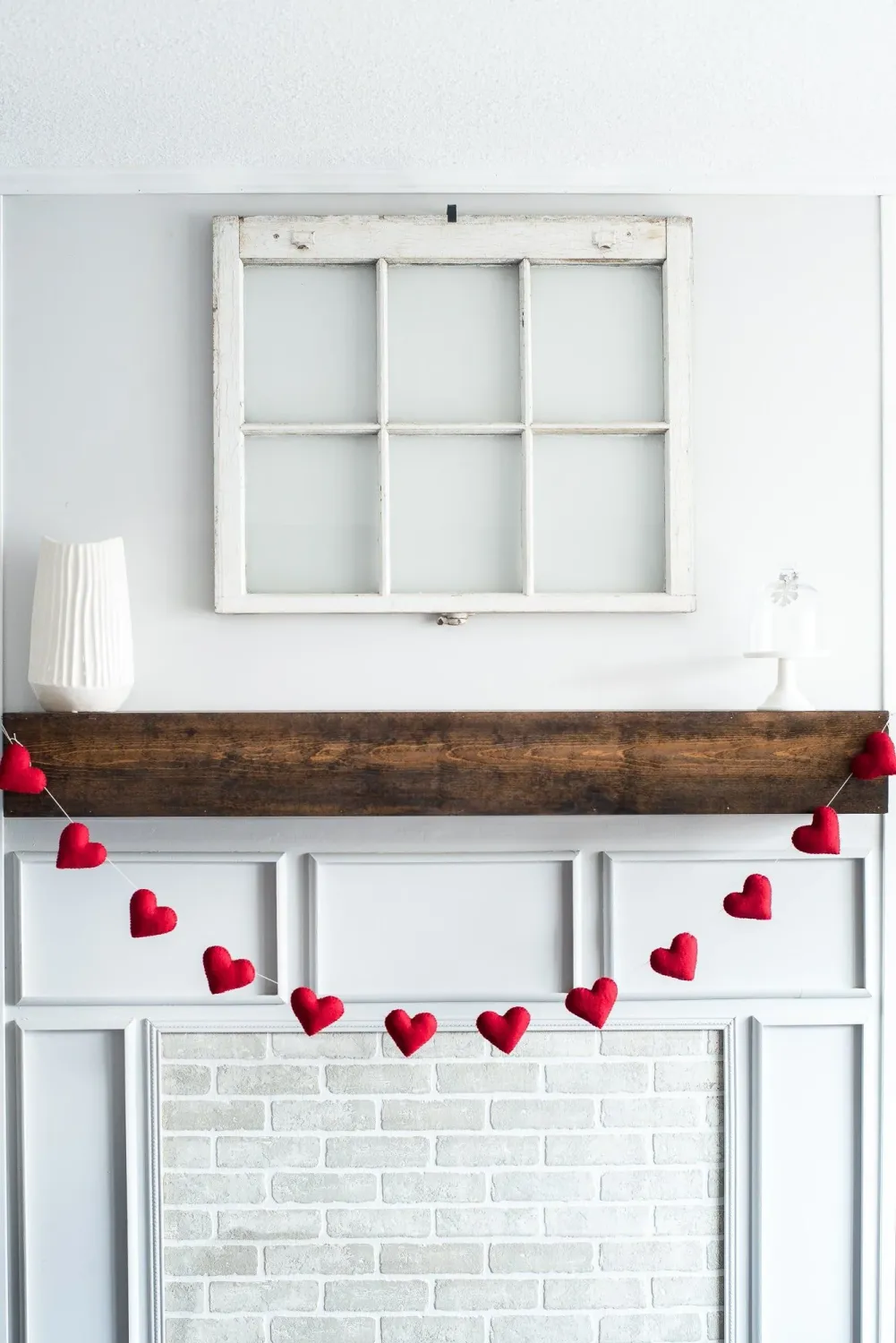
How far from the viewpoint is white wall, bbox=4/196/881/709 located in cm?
168

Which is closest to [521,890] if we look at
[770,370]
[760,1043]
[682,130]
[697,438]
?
[760,1043]

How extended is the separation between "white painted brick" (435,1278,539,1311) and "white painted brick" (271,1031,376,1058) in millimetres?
457

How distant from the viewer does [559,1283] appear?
171 cm

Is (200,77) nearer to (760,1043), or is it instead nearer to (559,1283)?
(760,1043)

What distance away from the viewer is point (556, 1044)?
1.71 meters

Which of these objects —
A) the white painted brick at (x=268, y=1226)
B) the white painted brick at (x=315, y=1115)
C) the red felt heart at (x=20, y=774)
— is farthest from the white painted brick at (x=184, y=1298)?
the red felt heart at (x=20, y=774)

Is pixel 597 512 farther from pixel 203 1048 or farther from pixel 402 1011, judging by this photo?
pixel 203 1048

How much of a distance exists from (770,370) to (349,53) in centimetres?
89

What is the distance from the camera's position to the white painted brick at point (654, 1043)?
1.71 m

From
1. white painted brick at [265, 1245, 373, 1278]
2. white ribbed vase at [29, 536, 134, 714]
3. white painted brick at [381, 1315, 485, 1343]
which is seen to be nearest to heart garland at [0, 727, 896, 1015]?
white ribbed vase at [29, 536, 134, 714]

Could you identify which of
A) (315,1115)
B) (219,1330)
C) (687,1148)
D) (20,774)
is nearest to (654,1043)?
(687,1148)

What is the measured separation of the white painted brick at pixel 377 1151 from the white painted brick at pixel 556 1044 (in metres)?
0.23

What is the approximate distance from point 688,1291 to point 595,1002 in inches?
26.0

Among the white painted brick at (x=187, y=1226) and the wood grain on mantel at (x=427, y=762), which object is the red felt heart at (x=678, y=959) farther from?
the white painted brick at (x=187, y=1226)
